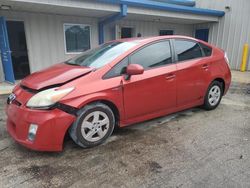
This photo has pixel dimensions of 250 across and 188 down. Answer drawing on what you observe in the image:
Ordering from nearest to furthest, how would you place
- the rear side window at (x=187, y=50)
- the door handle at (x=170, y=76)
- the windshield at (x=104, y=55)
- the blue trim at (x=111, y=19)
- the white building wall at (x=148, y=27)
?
the windshield at (x=104, y=55) < the door handle at (x=170, y=76) < the rear side window at (x=187, y=50) < the blue trim at (x=111, y=19) < the white building wall at (x=148, y=27)

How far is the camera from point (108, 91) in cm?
281

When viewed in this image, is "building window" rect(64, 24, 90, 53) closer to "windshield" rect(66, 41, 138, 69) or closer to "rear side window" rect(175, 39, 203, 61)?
"windshield" rect(66, 41, 138, 69)

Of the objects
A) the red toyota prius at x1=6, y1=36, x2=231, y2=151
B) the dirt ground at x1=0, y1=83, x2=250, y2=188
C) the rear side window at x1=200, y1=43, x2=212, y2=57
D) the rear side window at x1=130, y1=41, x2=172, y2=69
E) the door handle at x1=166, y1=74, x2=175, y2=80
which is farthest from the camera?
the rear side window at x1=200, y1=43, x2=212, y2=57

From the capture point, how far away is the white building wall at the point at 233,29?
402 inches

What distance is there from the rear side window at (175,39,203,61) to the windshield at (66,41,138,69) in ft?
2.76

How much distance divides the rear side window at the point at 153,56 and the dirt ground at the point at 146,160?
3.49ft

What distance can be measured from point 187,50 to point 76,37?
6.24 meters

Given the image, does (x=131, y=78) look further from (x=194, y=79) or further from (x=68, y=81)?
(x=194, y=79)

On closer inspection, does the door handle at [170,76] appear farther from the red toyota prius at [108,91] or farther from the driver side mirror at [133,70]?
the driver side mirror at [133,70]

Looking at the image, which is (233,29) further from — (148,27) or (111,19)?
(111,19)

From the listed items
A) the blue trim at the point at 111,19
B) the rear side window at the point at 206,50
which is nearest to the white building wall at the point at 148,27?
the blue trim at the point at 111,19

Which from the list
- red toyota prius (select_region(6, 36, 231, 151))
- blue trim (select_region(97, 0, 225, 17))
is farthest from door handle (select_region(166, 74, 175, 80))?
blue trim (select_region(97, 0, 225, 17))

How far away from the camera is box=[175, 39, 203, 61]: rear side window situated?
3660 millimetres

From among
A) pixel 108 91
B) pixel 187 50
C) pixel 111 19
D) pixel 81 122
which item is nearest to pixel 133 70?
pixel 108 91
